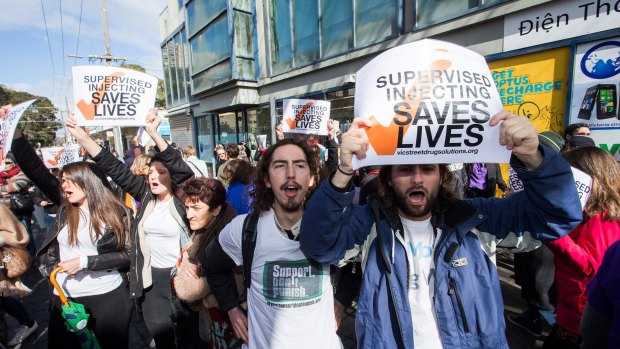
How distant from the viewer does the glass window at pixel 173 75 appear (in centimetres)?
1914

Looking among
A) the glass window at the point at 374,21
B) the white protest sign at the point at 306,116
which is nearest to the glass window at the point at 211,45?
the glass window at the point at 374,21

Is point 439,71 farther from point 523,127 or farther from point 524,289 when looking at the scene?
point 524,289

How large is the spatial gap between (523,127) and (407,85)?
47 cm

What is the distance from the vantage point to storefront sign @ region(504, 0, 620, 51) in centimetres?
452

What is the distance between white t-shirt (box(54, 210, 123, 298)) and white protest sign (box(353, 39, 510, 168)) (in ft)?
7.88

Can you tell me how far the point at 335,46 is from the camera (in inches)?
359

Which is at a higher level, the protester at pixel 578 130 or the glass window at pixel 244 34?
the glass window at pixel 244 34

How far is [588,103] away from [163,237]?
6362 millimetres

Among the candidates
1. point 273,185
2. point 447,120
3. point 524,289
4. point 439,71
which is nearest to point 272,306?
point 273,185

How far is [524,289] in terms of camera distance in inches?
123

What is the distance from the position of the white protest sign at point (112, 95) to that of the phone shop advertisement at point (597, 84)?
6.33m

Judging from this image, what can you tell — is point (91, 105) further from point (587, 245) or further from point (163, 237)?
point (587, 245)

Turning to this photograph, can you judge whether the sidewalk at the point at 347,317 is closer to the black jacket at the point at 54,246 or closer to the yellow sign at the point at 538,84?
the black jacket at the point at 54,246

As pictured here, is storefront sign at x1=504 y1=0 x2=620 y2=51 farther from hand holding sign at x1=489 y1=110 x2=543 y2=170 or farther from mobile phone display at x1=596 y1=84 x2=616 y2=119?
hand holding sign at x1=489 y1=110 x2=543 y2=170
